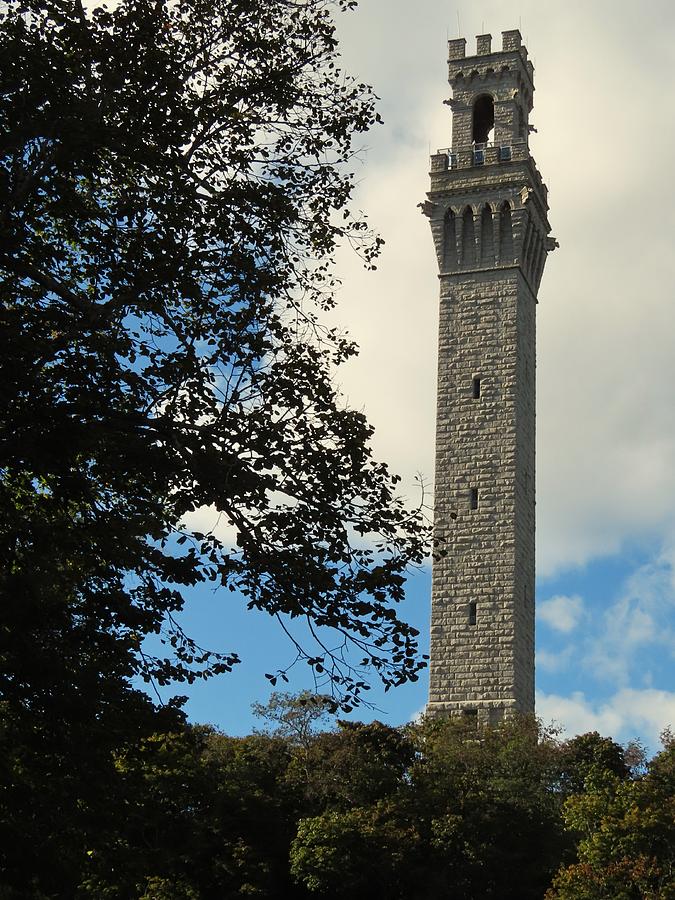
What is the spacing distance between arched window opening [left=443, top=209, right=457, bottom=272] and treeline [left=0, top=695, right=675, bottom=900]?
18.3 meters

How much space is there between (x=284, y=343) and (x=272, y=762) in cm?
2832

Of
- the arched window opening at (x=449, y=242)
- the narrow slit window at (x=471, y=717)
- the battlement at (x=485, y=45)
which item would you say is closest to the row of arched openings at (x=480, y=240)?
the arched window opening at (x=449, y=242)

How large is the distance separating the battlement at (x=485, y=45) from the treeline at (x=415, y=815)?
27.8 metres

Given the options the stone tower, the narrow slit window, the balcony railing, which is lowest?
the narrow slit window

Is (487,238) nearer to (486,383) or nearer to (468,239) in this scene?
(468,239)

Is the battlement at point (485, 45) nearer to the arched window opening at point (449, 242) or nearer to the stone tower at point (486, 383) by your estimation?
the stone tower at point (486, 383)

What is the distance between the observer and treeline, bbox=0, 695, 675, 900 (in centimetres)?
3884

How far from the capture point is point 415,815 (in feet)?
139

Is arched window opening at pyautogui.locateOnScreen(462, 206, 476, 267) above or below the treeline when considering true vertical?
above

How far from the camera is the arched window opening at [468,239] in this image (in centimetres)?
5772

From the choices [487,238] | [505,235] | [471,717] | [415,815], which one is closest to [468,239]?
[487,238]

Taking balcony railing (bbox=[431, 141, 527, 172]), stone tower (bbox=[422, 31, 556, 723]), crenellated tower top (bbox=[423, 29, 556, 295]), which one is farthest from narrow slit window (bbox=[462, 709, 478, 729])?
balcony railing (bbox=[431, 141, 527, 172])

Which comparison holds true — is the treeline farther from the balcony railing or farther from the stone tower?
the balcony railing

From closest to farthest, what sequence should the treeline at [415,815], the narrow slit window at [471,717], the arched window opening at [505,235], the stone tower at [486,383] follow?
1. the treeline at [415,815]
2. the narrow slit window at [471,717]
3. the stone tower at [486,383]
4. the arched window opening at [505,235]
